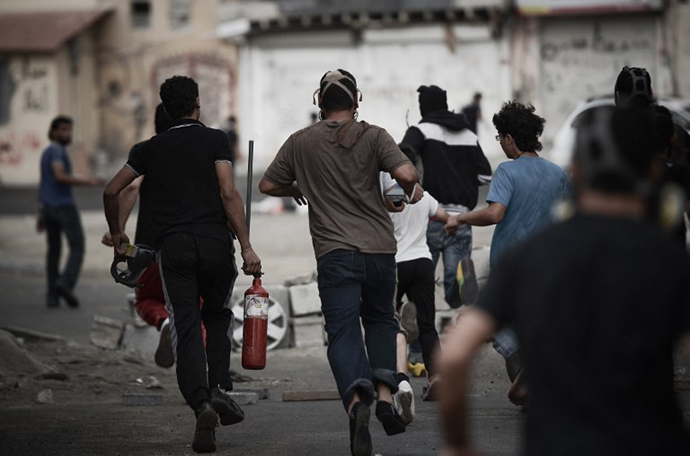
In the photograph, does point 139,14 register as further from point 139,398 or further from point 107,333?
point 139,398

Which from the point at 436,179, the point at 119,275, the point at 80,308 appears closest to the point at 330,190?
the point at 119,275

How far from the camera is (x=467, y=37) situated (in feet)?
115

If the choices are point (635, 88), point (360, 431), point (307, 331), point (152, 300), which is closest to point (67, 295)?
point (307, 331)

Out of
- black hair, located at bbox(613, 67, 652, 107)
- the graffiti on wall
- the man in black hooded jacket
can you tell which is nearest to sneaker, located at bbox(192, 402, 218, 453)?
black hair, located at bbox(613, 67, 652, 107)

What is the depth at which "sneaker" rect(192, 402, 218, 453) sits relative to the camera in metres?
6.53

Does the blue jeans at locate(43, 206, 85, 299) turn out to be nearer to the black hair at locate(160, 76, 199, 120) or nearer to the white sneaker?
the black hair at locate(160, 76, 199, 120)

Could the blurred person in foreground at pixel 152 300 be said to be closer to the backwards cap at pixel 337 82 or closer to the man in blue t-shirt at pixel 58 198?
the backwards cap at pixel 337 82

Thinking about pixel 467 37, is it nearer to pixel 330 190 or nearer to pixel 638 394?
pixel 330 190

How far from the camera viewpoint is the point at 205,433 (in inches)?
257

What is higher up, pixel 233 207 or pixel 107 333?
pixel 233 207

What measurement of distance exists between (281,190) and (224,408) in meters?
1.15

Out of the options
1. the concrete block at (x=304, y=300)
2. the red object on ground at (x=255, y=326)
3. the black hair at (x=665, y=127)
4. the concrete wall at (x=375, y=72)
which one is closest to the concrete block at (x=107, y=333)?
the concrete block at (x=304, y=300)

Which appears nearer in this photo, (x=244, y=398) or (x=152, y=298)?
(x=244, y=398)

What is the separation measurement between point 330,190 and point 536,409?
320 centimetres
